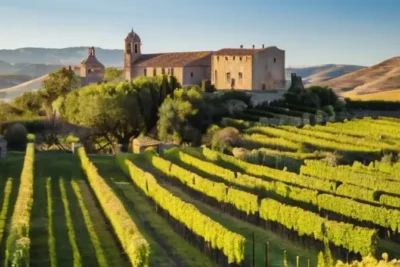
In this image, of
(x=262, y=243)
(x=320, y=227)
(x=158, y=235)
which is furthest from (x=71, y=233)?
(x=320, y=227)

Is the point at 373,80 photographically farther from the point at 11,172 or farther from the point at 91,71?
the point at 11,172

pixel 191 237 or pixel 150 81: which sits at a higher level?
pixel 150 81

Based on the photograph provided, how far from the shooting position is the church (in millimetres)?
75312

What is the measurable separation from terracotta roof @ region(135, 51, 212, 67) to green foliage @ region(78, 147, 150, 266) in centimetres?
4564

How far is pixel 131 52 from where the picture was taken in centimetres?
8531

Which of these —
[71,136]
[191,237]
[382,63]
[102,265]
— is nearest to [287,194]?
[191,237]

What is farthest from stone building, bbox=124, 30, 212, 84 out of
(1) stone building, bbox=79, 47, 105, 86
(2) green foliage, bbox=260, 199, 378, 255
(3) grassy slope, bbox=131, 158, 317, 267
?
(2) green foliage, bbox=260, 199, 378, 255

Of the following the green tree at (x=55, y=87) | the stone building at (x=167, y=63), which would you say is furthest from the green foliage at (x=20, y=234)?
the stone building at (x=167, y=63)

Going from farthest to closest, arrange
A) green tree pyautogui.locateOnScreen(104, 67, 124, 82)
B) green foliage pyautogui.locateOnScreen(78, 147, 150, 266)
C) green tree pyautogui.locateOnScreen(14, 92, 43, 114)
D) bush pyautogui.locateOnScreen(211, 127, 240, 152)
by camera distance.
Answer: green tree pyautogui.locateOnScreen(104, 67, 124, 82) → green tree pyautogui.locateOnScreen(14, 92, 43, 114) → bush pyautogui.locateOnScreen(211, 127, 240, 152) → green foliage pyautogui.locateOnScreen(78, 147, 150, 266)

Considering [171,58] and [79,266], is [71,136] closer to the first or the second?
[171,58]

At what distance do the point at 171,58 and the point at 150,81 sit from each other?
1975cm

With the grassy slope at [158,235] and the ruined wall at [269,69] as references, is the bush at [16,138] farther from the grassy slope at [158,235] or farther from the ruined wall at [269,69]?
the ruined wall at [269,69]

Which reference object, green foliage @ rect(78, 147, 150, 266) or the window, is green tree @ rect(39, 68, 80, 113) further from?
green foliage @ rect(78, 147, 150, 266)

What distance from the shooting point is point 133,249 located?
1980 cm
